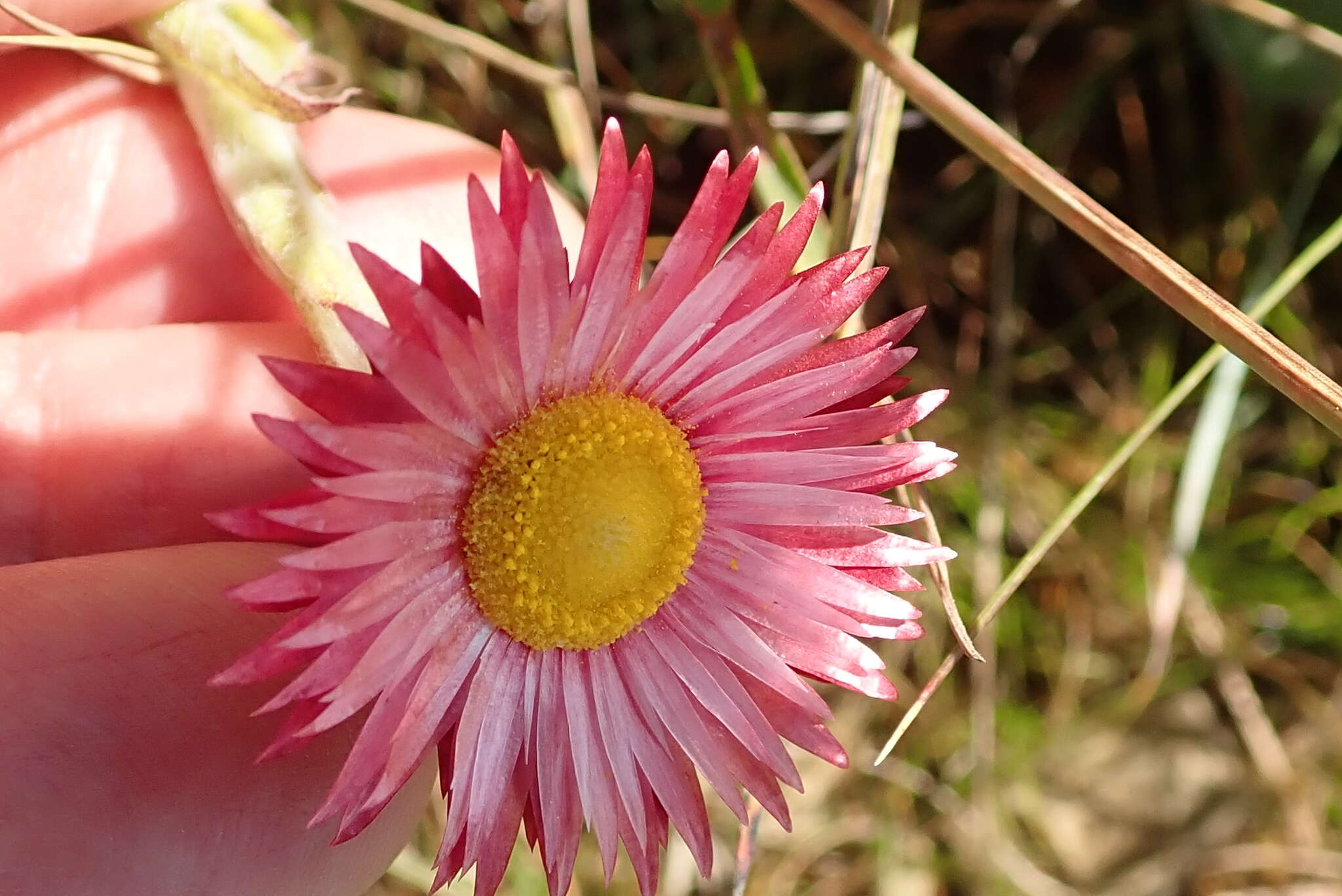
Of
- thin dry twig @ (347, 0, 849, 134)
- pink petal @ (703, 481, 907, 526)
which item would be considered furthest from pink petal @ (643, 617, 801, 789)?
thin dry twig @ (347, 0, 849, 134)

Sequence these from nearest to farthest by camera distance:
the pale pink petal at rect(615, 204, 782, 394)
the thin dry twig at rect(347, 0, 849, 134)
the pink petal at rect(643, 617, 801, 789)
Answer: the pale pink petal at rect(615, 204, 782, 394) → the pink petal at rect(643, 617, 801, 789) → the thin dry twig at rect(347, 0, 849, 134)

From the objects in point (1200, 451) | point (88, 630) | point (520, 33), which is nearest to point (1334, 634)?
point (1200, 451)

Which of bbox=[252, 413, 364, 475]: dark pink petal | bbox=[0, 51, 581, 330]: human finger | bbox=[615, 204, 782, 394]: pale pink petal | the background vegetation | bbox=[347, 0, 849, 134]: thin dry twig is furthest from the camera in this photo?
the background vegetation

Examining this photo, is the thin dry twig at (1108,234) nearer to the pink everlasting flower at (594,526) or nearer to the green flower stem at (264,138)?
the pink everlasting flower at (594,526)

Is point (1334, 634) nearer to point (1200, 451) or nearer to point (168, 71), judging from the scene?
point (1200, 451)

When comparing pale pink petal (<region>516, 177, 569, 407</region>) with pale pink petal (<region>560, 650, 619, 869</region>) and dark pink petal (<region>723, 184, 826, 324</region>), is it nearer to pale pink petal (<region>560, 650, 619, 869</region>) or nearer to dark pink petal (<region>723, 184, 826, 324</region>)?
dark pink petal (<region>723, 184, 826, 324</region>)

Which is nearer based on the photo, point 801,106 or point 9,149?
point 9,149

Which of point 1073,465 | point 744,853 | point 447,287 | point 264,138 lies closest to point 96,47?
point 264,138

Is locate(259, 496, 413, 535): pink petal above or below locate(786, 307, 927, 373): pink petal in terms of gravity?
below

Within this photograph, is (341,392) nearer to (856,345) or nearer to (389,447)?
(389,447)
